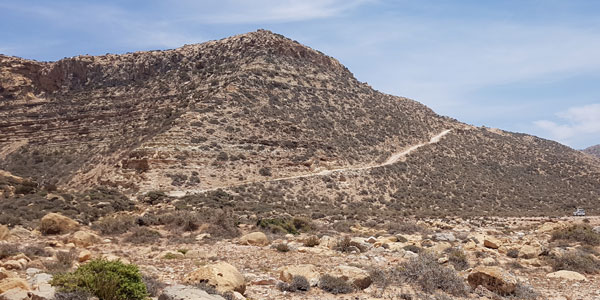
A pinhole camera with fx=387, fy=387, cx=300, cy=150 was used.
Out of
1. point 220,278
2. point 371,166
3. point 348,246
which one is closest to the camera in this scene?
point 220,278

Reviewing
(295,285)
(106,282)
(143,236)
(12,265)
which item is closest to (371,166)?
(143,236)

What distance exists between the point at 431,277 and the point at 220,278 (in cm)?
546

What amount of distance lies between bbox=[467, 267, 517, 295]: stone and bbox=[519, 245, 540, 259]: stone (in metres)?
4.39

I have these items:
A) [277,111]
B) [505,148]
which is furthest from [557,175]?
[277,111]

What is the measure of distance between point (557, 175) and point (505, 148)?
9.08 m

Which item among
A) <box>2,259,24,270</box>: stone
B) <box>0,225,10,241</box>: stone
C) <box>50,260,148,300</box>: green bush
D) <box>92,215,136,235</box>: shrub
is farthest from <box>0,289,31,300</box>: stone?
<box>92,215,136,235</box>: shrub

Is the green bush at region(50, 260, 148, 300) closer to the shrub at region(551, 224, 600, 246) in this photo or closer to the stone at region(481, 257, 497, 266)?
the stone at region(481, 257, 497, 266)

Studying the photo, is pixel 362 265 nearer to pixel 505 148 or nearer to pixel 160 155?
pixel 160 155

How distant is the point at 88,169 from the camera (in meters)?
39.4

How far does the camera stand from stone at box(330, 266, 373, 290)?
966 centimetres

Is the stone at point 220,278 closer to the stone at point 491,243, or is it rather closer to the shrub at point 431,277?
the shrub at point 431,277

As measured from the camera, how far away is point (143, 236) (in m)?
15.9

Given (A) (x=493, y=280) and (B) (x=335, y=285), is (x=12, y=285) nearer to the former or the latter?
(B) (x=335, y=285)

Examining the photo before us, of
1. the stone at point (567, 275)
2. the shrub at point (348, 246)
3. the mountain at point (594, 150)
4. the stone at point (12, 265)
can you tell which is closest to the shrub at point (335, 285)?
the shrub at point (348, 246)
